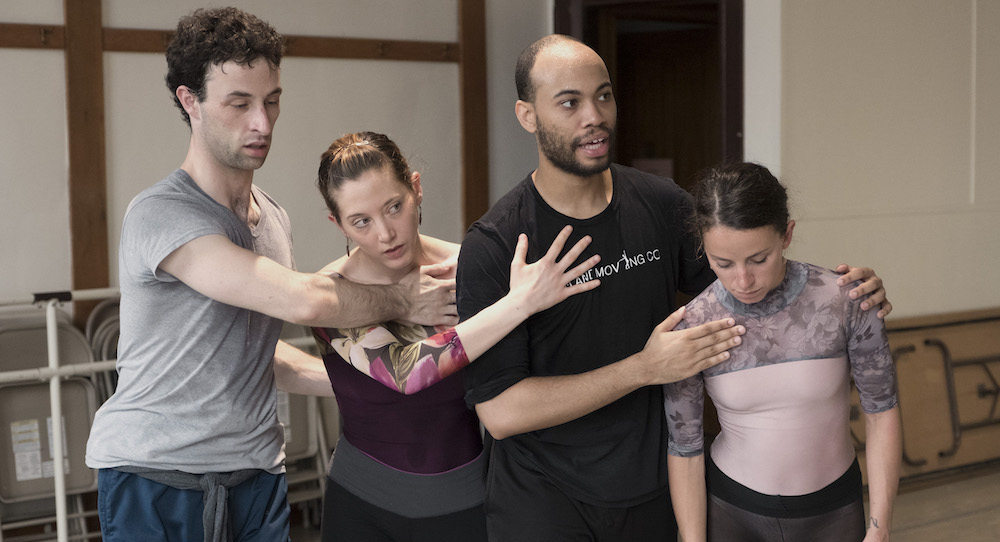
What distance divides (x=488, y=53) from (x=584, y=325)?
11.6 feet

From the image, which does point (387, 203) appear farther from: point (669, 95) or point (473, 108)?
point (669, 95)

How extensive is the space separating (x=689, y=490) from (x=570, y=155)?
736 millimetres

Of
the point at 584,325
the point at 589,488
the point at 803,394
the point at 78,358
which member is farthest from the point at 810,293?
the point at 78,358

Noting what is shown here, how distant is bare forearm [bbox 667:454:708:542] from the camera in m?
2.09

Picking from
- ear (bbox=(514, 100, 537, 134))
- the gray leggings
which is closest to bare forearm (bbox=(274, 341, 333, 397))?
ear (bbox=(514, 100, 537, 134))

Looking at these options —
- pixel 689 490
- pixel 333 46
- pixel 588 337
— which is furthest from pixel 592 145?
pixel 333 46

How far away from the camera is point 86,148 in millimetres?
4348

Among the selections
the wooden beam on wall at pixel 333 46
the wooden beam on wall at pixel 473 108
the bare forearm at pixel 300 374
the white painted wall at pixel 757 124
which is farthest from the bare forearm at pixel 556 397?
the wooden beam on wall at pixel 473 108

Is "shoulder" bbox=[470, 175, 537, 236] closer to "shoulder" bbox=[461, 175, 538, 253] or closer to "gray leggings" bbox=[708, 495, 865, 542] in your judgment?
"shoulder" bbox=[461, 175, 538, 253]

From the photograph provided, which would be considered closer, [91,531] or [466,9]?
[91,531]

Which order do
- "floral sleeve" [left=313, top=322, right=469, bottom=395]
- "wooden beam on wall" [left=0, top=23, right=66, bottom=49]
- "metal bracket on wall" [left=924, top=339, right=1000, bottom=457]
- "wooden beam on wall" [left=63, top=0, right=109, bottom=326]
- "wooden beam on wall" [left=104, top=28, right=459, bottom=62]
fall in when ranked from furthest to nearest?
"metal bracket on wall" [left=924, top=339, right=1000, bottom=457] → "wooden beam on wall" [left=104, top=28, right=459, bottom=62] → "wooden beam on wall" [left=63, top=0, right=109, bottom=326] → "wooden beam on wall" [left=0, top=23, right=66, bottom=49] → "floral sleeve" [left=313, top=322, right=469, bottom=395]

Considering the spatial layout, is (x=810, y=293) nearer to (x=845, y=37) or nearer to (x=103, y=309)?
(x=845, y=37)

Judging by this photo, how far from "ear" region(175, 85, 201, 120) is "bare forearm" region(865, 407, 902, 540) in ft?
5.01

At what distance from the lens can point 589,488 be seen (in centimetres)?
209
